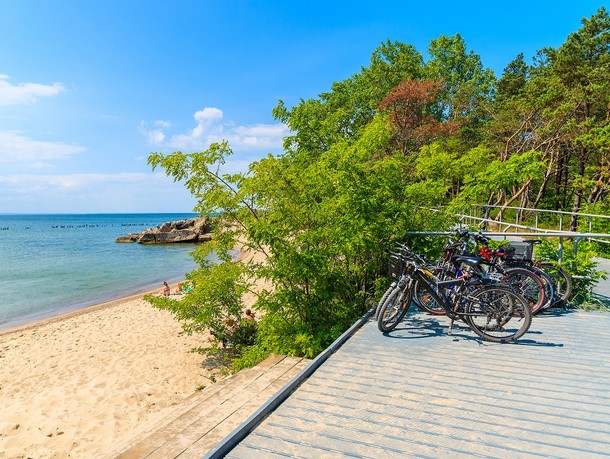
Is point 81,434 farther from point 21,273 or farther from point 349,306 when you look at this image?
point 21,273

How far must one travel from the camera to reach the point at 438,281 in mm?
4992

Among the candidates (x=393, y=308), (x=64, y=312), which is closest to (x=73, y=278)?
(x=64, y=312)

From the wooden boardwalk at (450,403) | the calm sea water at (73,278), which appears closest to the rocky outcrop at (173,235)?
the calm sea water at (73,278)

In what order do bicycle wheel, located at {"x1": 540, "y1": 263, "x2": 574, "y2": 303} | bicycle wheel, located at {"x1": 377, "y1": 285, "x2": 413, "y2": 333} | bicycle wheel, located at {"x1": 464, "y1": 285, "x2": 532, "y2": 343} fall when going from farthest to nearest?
bicycle wheel, located at {"x1": 540, "y1": 263, "x2": 574, "y2": 303} < bicycle wheel, located at {"x1": 377, "y1": 285, "x2": 413, "y2": 333} < bicycle wheel, located at {"x1": 464, "y1": 285, "x2": 532, "y2": 343}

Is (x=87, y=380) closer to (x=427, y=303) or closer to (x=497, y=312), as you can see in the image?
(x=427, y=303)

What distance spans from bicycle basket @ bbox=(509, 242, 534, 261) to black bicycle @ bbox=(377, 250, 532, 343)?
135cm

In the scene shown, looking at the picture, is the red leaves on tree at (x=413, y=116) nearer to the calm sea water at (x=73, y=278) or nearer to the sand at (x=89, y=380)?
the sand at (x=89, y=380)

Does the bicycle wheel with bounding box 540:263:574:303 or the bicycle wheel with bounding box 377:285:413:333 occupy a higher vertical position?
the bicycle wheel with bounding box 540:263:574:303

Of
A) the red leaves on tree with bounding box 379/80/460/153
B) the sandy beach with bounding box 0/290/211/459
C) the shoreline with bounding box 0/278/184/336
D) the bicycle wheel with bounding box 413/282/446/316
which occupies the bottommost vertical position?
the shoreline with bounding box 0/278/184/336

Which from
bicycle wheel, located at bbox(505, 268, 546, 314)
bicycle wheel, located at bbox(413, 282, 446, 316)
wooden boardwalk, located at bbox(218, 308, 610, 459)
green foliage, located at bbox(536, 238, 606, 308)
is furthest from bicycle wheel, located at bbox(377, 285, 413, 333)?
green foliage, located at bbox(536, 238, 606, 308)

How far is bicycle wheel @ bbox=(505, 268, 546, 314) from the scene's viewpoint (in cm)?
545

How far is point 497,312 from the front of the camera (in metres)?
4.65

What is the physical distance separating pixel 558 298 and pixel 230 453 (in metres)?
5.39

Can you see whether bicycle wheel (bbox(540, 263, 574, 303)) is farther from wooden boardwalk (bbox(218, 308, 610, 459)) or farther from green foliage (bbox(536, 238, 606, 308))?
wooden boardwalk (bbox(218, 308, 610, 459))
